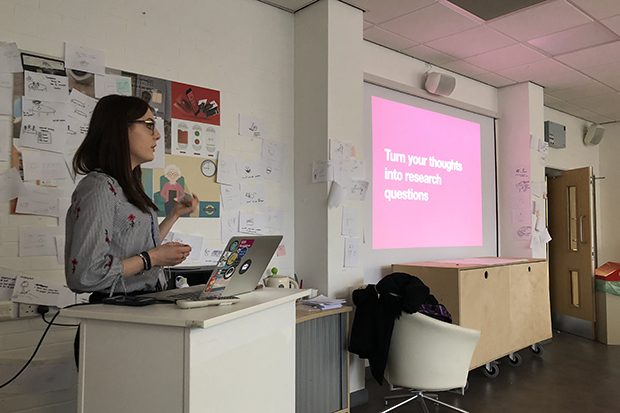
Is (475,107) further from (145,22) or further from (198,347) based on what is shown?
(198,347)

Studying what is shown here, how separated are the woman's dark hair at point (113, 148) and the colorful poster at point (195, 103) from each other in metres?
1.34

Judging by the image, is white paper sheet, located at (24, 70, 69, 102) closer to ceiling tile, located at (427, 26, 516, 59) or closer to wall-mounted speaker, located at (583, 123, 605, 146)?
ceiling tile, located at (427, 26, 516, 59)

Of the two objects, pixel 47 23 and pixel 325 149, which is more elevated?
pixel 47 23

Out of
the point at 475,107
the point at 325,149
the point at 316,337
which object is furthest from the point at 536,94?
the point at 316,337

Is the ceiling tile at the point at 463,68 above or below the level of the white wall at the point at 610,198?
above

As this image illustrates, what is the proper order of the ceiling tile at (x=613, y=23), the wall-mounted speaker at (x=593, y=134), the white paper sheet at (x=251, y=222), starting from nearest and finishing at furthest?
1. the white paper sheet at (x=251, y=222)
2. the ceiling tile at (x=613, y=23)
3. the wall-mounted speaker at (x=593, y=134)

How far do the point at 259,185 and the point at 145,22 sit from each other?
1.23m

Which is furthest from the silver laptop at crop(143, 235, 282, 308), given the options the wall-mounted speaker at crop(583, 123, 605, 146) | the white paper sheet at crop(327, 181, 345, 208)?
the wall-mounted speaker at crop(583, 123, 605, 146)

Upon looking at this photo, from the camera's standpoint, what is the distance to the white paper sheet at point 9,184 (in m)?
2.30

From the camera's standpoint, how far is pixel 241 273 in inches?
59.2

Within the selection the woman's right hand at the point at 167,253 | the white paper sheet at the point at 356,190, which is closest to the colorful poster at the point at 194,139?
the white paper sheet at the point at 356,190

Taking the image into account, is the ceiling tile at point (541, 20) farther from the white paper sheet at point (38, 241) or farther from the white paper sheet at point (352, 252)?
the white paper sheet at point (38, 241)

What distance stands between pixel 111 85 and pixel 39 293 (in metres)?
1.14

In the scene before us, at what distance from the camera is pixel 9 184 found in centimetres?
232
